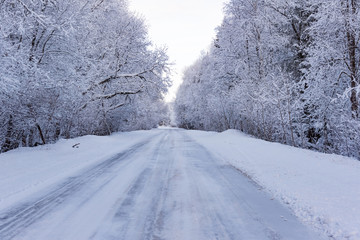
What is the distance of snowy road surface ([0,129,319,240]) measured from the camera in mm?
2896

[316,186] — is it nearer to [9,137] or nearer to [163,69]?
[9,137]

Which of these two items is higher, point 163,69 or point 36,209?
point 163,69

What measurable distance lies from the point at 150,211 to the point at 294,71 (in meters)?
17.7

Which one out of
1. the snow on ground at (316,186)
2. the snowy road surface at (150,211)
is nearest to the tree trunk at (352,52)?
the snow on ground at (316,186)

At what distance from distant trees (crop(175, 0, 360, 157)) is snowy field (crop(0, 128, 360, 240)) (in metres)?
4.72

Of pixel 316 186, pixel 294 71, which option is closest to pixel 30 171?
pixel 316 186

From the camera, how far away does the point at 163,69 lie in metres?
20.7

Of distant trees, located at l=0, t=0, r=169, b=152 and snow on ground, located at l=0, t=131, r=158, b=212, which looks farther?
distant trees, located at l=0, t=0, r=169, b=152

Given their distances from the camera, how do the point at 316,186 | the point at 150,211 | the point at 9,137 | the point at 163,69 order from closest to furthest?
1. the point at 150,211
2. the point at 316,186
3. the point at 9,137
4. the point at 163,69

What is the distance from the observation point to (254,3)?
17.4m

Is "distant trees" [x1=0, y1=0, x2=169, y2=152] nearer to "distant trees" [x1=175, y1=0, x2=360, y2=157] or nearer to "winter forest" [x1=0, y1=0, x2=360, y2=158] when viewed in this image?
"winter forest" [x1=0, y1=0, x2=360, y2=158]

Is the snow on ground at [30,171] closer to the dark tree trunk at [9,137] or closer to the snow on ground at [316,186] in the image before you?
the dark tree trunk at [9,137]

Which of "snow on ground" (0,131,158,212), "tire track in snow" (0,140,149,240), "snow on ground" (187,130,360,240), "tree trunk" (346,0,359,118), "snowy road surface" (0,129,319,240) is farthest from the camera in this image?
"tree trunk" (346,0,359,118)

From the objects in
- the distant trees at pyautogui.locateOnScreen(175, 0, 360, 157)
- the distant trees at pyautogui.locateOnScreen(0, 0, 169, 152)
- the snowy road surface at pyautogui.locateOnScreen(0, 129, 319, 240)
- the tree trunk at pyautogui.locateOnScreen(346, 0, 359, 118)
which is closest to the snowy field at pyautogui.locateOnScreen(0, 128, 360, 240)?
the snowy road surface at pyautogui.locateOnScreen(0, 129, 319, 240)
